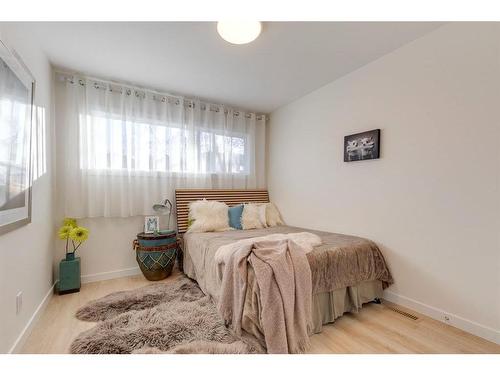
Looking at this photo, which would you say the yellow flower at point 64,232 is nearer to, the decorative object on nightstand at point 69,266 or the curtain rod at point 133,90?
the decorative object on nightstand at point 69,266

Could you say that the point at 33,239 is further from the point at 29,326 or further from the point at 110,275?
the point at 110,275

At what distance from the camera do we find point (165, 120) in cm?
310

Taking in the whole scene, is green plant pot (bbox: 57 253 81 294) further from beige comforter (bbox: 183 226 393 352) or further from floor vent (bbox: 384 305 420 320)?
floor vent (bbox: 384 305 420 320)

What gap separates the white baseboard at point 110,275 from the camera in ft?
8.81

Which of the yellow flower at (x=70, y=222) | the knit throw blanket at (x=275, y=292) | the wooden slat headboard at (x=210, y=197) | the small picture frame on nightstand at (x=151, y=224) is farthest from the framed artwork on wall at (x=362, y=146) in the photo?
the yellow flower at (x=70, y=222)

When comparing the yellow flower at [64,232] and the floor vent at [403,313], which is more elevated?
the yellow flower at [64,232]

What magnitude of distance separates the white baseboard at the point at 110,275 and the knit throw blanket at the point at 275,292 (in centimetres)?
177

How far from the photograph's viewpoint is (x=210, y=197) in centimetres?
337

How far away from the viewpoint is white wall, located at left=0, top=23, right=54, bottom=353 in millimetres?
1377

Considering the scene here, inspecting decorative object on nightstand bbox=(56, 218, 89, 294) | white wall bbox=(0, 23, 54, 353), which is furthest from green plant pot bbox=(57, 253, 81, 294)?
white wall bbox=(0, 23, 54, 353)

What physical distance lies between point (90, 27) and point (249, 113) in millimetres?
2363

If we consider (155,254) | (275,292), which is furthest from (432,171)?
(155,254)
